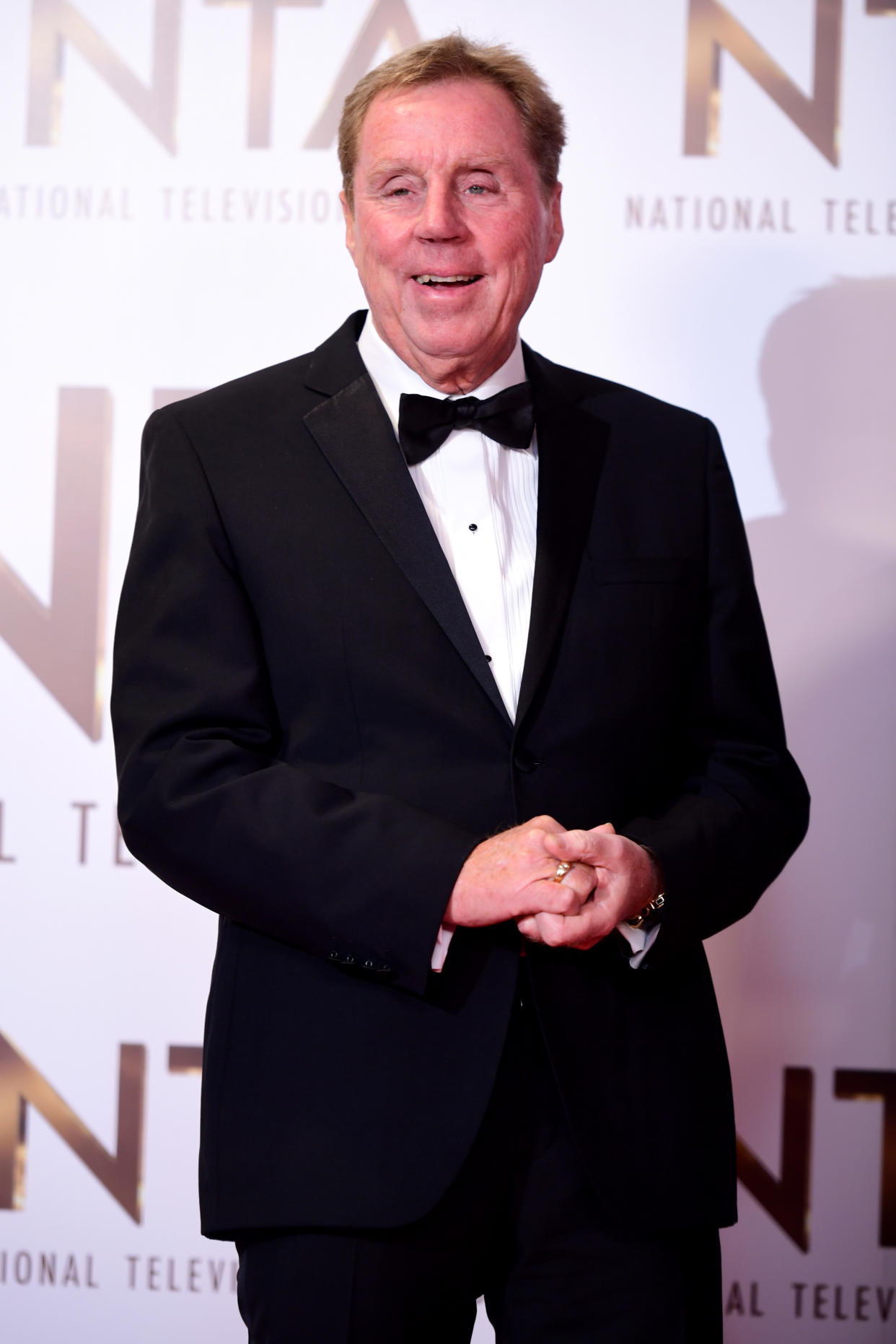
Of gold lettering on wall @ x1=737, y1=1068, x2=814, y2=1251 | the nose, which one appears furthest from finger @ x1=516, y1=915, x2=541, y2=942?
gold lettering on wall @ x1=737, y1=1068, x2=814, y2=1251

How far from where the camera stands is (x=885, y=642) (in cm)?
273

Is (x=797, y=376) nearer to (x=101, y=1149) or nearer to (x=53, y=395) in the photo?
(x=53, y=395)

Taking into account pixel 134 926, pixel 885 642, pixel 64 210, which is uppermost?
pixel 64 210

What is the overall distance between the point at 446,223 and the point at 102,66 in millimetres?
1343

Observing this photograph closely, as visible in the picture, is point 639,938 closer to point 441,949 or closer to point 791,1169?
point 441,949

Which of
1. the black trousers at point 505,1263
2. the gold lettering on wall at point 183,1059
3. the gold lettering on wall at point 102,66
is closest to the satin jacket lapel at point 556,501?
the black trousers at point 505,1263

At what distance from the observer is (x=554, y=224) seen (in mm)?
1903

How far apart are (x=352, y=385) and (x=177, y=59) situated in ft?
4.36

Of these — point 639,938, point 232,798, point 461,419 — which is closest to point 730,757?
point 639,938

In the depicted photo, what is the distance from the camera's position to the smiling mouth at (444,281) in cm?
172

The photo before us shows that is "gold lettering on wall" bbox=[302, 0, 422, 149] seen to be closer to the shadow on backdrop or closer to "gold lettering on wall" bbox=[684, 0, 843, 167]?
"gold lettering on wall" bbox=[684, 0, 843, 167]

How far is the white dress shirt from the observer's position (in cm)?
166

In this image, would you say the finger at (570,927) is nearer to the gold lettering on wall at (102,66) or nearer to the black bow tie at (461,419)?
the black bow tie at (461,419)

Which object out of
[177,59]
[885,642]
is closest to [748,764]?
[885,642]
